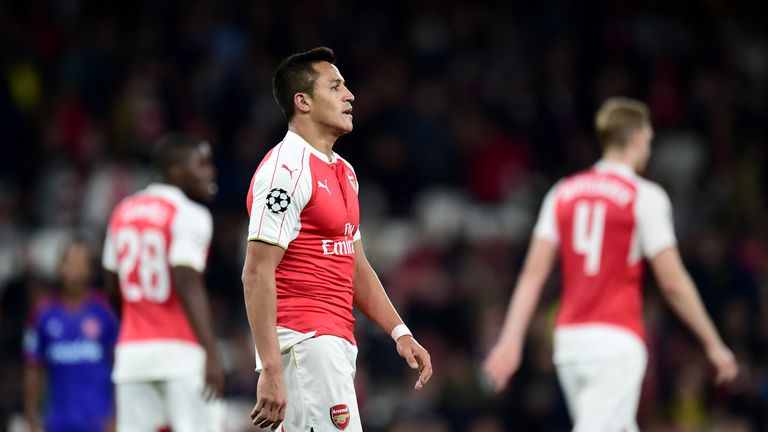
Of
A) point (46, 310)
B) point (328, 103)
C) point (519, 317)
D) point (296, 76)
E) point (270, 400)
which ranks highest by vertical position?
point (296, 76)

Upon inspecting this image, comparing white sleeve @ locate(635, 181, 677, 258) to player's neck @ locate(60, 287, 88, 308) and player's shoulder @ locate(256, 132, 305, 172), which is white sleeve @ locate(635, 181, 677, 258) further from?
player's neck @ locate(60, 287, 88, 308)

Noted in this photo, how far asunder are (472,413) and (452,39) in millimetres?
5958

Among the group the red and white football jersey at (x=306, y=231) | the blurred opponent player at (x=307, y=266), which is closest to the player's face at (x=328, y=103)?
the blurred opponent player at (x=307, y=266)

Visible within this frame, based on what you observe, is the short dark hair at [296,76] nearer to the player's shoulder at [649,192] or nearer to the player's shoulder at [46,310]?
the player's shoulder at [649,192]

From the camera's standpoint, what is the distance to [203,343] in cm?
724

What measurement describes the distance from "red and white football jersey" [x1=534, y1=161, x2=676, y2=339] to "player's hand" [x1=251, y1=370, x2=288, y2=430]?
2802 mm

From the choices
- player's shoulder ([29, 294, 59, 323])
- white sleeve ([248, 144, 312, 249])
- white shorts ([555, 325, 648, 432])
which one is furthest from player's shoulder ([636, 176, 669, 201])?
player's shoulder ([29, 294, 59, 323])

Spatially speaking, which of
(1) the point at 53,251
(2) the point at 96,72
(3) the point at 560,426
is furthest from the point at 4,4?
(3) the point at 560,426

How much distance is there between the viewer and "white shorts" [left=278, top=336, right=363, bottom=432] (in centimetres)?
496

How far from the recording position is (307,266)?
5.12 meters

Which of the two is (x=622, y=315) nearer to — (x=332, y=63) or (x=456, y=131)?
(x=332, y=63)

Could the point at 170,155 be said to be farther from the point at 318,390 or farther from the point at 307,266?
the point at 318,390

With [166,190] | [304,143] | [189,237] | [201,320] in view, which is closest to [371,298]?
[304,143]

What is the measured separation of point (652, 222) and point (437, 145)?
7.78 metres
